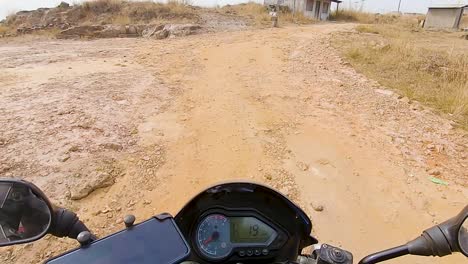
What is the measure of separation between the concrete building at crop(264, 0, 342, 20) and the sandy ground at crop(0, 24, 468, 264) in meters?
24.4

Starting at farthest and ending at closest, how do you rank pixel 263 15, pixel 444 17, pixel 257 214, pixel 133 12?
1. pixel 444 17
2. pixel 263 15
3. pixel 133 12
4. pixel 257 214

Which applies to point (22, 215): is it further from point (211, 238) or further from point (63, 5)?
point (63, 5)

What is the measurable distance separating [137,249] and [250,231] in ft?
1.78

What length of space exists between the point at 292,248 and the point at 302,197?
1.93 m

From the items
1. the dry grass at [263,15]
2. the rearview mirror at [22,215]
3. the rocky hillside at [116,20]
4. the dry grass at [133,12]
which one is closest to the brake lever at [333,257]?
the rearview mirror at [22,215]

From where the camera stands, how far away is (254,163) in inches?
149


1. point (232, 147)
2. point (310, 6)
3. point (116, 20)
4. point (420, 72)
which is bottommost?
point (232, 147)

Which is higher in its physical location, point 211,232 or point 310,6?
point 310,6

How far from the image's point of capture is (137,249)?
987 mm

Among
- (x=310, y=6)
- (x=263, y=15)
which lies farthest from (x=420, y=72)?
(x=310, y=6)

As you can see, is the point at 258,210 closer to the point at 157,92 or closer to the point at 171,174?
the point at 171,174

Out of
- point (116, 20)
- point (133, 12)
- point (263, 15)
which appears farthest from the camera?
point (263, 15)

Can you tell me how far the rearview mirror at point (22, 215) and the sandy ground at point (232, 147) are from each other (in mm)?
1592

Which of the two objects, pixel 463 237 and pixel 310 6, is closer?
pixel 463 237
